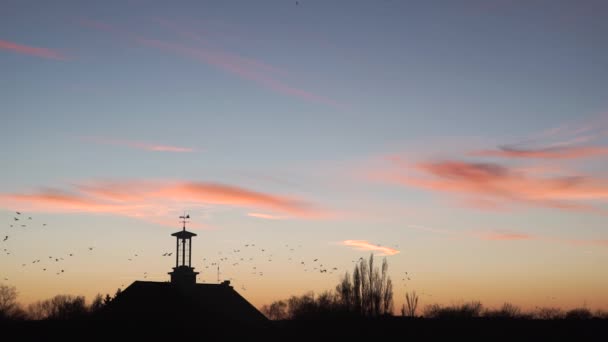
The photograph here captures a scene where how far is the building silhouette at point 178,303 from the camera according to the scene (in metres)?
67.8

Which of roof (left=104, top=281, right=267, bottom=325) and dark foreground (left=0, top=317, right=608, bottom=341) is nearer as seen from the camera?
dark foreground (left=0, top=317, right=608, bottom=341)

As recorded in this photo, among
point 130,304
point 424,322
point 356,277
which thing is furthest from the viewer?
point 356,277

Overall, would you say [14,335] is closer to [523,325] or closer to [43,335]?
[43,335]

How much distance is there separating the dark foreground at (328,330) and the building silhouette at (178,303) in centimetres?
98

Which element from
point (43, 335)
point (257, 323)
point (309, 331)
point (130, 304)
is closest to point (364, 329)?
point (309, 331)

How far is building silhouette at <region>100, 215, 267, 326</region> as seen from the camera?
6775 cm

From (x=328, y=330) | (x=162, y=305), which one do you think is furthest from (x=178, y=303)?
(x=328, y=330)

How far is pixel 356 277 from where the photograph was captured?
88.4m

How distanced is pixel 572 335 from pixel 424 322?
13635mm

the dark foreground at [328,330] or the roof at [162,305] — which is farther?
the roof at [162,305]

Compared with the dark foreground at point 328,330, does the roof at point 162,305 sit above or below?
above

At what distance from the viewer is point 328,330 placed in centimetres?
7156

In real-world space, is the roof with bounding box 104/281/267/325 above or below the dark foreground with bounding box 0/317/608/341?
above

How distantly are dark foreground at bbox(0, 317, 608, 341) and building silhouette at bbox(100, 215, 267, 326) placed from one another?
0.98 meters
